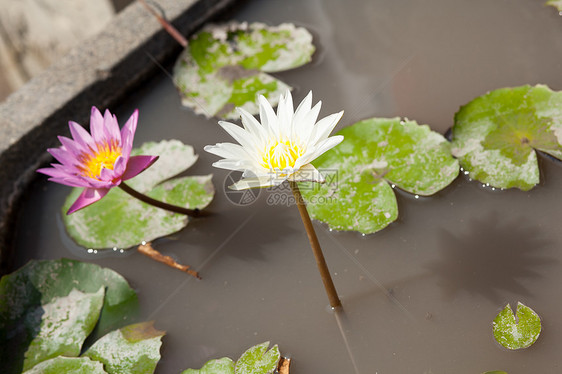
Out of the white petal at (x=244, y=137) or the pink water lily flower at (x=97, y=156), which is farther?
the pink water lily flower at (x=97, y=156)

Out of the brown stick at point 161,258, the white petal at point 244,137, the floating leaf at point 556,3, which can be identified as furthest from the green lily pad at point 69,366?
the floating leaf at point 556,3

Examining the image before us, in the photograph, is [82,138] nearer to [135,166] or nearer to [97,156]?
[97,156]

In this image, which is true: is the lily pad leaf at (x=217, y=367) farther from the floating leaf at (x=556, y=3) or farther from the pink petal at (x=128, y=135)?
the floating leaf at (x=556, y=3)

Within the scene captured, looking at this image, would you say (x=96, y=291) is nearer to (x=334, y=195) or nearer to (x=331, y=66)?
(x=334, y=195)

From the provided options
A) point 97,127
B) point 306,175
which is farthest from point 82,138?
point 306,175

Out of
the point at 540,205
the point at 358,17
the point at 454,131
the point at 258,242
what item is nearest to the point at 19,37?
the point at 358,17
